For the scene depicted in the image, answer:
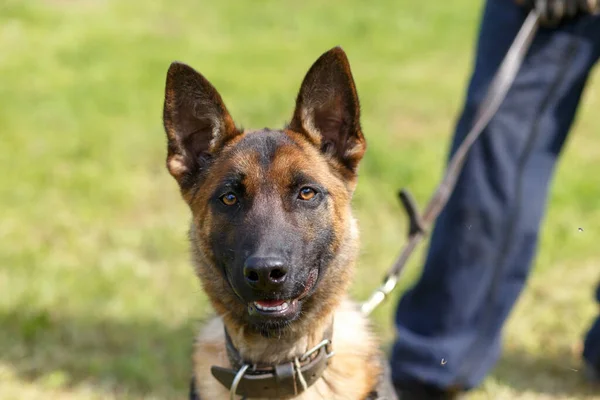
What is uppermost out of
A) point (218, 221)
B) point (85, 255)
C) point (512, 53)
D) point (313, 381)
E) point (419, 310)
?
point (512, 53)

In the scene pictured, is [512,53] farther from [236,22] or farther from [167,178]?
[236,22]

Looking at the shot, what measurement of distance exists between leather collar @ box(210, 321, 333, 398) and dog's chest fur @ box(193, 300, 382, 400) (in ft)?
0.19

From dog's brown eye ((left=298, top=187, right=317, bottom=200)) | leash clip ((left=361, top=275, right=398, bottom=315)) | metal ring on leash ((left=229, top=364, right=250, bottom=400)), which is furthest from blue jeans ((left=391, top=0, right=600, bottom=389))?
metal ring on leash ((left=229, top=364, right=250, bottom=400))

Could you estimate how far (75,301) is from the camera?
5.32 m

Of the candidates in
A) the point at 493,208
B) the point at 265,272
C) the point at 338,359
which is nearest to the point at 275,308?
the point at 265,272

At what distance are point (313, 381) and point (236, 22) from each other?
10570mm

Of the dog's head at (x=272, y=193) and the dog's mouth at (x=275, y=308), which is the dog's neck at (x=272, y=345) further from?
the dog's mouth at (x=275, y=308)

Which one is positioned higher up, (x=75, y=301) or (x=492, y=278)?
(x=492, y=278)

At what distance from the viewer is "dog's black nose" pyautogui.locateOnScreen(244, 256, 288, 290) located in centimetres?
268

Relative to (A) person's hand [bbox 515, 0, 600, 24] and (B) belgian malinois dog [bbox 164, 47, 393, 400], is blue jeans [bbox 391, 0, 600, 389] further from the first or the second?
(B) belgian malinois dog [bbox 164, 47, 393, 400]

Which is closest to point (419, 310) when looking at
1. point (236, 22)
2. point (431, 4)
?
point (236, 22)

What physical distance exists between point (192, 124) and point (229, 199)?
44 cm

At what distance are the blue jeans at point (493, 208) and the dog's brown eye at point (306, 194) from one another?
1.28 metres

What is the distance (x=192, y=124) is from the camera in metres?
3.28
